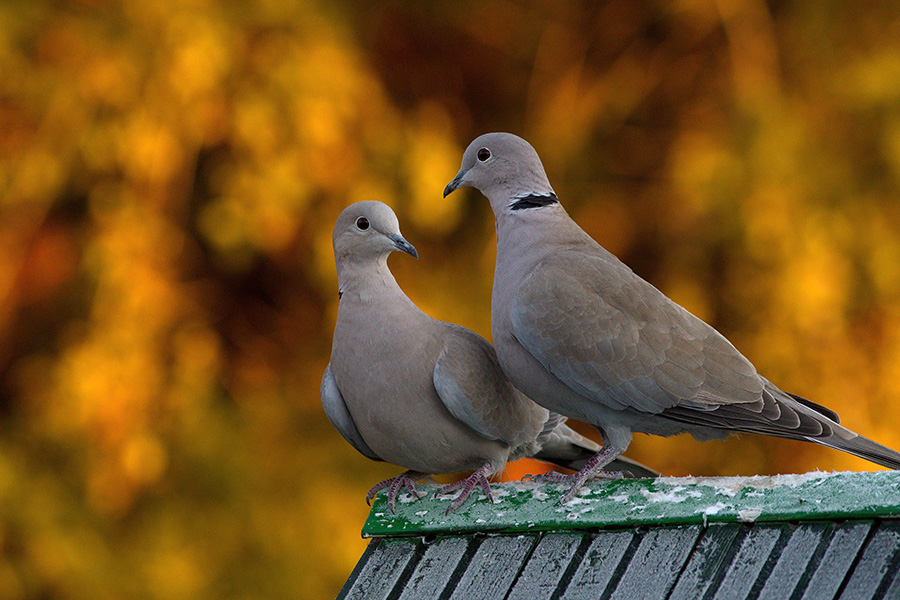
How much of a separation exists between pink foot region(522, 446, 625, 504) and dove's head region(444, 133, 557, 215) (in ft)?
2.19

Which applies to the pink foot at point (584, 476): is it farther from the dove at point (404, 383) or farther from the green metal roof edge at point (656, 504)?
the dove at point (404, 383)

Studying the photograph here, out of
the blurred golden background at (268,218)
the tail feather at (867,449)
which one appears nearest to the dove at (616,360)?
the tail feather at (867,449)

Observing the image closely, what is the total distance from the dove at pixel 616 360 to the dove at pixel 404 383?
13cm

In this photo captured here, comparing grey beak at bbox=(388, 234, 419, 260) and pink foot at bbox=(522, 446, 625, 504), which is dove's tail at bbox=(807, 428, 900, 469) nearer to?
pink foot at bbox=(522, 446, 625, 504)

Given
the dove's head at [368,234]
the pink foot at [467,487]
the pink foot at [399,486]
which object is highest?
the dove's head at [368,234]

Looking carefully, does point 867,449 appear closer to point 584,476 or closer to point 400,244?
point 584,476

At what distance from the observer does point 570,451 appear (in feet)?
9.28

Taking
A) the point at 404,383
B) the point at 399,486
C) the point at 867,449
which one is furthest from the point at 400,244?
the point at 867,449

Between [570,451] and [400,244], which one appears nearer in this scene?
[400,244]

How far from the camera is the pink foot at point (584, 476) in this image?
208 centimetres

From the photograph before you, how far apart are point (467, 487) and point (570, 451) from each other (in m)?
0.68

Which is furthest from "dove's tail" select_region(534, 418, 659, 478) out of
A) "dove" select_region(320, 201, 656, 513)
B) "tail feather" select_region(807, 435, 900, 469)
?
"tail feather" select_region(807, 435, 900, 469)

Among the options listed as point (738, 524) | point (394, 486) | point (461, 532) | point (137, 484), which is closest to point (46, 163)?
point (137, 484)

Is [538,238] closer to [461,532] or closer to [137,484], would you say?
[461,532]
